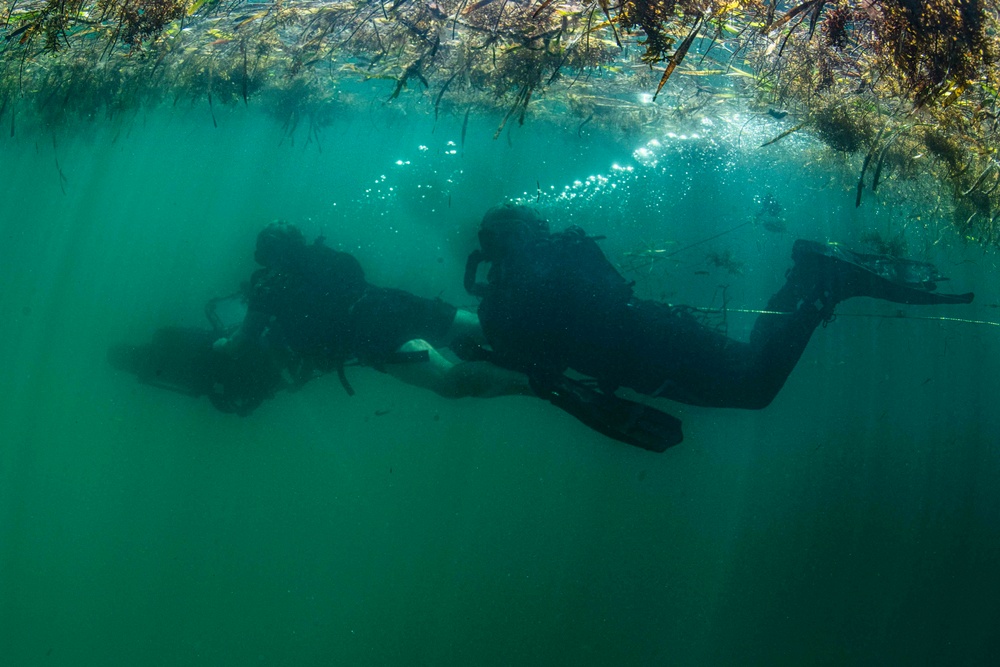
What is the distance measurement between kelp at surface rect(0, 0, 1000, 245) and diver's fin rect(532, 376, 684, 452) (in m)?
2.21

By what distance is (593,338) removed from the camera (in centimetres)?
437

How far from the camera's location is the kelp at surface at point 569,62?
309cm

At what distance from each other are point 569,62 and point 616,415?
121 inches

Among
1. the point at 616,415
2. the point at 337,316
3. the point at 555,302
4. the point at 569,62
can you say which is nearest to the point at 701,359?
the point at 616,415

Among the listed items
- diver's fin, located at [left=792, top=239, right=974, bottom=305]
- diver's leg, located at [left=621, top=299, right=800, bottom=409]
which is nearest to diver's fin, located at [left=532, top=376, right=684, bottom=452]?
diver's leg, located at [left=621, top=299, right=800, bottom=409]

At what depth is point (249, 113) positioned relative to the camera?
807 cm

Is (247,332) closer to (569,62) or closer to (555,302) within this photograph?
(555,302)

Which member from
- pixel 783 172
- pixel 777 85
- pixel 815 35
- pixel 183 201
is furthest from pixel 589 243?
pixel 183 201

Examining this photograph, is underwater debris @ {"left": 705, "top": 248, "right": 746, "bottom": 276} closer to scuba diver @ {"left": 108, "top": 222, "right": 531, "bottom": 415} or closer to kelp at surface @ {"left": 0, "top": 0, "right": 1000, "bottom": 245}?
kelp at surface @ {"left": 0, "top": 0, "right": 1000, "bottom": 245}

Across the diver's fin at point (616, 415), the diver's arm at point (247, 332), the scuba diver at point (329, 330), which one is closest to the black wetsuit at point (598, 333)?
the diver's fin at point (616, 415)

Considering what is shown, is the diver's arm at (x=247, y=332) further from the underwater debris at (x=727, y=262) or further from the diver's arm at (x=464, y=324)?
the underwater debris at (x=727, y=262)

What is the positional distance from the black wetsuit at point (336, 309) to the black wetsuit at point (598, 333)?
1215 mm

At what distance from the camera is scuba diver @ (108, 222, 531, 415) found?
525 cm

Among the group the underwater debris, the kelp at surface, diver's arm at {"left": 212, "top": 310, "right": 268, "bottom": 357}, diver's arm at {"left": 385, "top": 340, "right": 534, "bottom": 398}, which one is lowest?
the underwater debris
